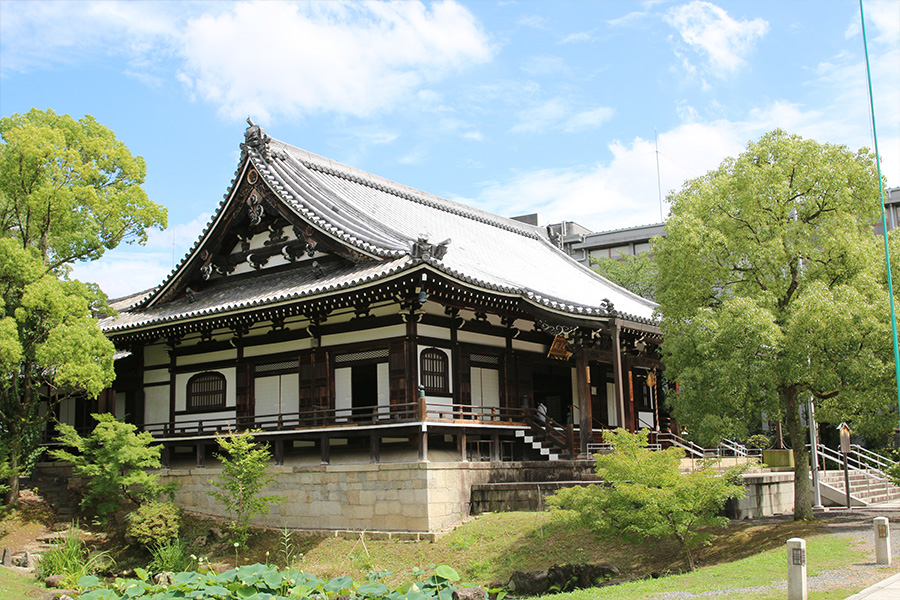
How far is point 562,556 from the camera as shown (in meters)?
16.9

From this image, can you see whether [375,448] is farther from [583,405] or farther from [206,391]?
[206,391]

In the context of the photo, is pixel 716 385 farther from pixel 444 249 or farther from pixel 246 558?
pixel 246 558

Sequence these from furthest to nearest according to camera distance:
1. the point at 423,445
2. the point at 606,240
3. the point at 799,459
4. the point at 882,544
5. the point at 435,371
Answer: the point at 606,240 → the point at 435,371 → the point at 423,445 → the point at 799,459 → the point at 882,544

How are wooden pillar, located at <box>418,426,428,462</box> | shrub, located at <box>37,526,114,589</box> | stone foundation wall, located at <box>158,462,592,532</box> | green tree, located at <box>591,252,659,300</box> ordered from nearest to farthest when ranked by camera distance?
shrub, located at <box>37,526,114,589</box> → stone foundation wall, located at <box>158,462,592,532</box> → wooden pillar, located at <box>418,426,428,462</box> → green tree, located at <box>591,252,659,300</box>

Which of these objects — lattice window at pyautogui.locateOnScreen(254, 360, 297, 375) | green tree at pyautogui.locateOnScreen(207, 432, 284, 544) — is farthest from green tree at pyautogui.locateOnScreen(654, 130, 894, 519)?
lattice window at pyautogui.locateOnScreen(254, 360, 297, 375)

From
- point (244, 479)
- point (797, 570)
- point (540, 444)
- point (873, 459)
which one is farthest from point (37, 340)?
point (873, 459)

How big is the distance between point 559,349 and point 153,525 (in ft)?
39.4

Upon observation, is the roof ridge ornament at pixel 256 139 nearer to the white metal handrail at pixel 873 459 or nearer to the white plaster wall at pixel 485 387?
the white plaster wall at pixel 485 387

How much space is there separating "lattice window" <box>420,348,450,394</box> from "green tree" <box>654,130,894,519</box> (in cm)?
577

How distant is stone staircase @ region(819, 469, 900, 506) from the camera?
2594 cm

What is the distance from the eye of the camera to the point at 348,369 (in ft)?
75.5

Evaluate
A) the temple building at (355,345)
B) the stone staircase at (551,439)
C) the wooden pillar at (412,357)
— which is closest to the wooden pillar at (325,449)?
the temple building at (355,345)

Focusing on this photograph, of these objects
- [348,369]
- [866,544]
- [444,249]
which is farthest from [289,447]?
[866,544]

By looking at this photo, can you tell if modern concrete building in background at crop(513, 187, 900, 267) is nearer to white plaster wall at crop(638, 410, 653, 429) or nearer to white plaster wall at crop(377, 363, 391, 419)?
white plaster wall at crop(638, 410, 653, 429)
